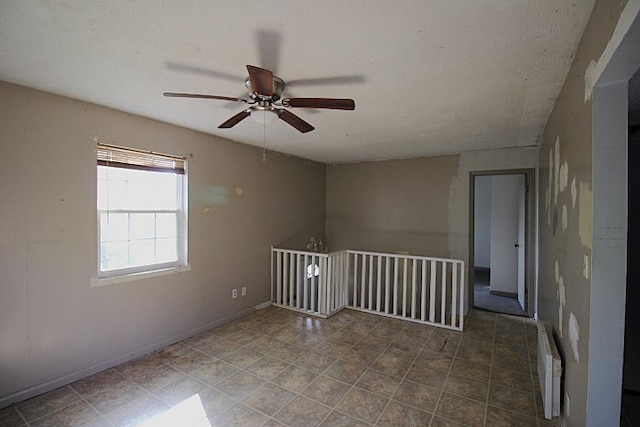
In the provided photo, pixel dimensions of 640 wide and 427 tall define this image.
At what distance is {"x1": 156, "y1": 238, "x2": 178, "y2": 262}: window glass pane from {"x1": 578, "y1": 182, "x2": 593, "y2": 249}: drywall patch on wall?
3.48 m

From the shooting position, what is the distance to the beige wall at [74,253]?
2141 mm

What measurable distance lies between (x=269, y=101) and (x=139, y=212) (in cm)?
195

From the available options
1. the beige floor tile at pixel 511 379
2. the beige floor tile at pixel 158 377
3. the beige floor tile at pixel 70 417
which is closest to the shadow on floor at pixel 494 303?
the beige floor tile at pixel 511 379

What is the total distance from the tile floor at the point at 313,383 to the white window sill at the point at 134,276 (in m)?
0.79

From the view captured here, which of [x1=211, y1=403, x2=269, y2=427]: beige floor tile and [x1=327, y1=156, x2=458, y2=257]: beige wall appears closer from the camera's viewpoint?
[x1=211, y1=403, x2=269, y2=427]: beige floor tile

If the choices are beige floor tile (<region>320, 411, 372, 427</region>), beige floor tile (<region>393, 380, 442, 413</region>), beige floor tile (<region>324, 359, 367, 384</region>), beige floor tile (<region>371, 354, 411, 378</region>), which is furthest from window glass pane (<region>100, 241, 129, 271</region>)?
beige floor tile (<region>393, 380, 442, 413</region>)

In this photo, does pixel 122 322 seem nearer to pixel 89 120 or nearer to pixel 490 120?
pixel 89 120

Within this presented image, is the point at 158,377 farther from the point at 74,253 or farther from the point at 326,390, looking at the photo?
the point at 326,390

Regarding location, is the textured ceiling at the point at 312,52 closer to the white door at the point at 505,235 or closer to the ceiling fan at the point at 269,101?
the ceiling fan at the point at 269,101

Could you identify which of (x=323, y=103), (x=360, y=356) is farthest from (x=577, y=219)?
(x=360, y=356)

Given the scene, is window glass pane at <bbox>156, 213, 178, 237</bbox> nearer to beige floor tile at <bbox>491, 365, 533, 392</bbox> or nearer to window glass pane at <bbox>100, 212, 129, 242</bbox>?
window glass pane at <bbox>100, 212, 129, 242</bbox>

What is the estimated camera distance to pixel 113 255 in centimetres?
274

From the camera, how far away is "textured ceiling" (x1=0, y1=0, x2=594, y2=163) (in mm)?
1330

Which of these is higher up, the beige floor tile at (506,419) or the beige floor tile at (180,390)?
the beige floor tile at (180,390)
